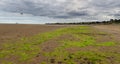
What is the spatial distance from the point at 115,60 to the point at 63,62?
3419mm

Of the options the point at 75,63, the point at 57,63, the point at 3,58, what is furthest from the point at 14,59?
the point at 75,63

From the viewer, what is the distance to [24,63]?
41.2 feet

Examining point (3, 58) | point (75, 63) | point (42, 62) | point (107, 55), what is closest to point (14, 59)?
point (3, 58)

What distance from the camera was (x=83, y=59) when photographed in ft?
44.0

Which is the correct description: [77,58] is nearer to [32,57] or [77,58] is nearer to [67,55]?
[67,55]

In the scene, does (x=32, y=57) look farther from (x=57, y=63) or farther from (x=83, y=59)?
(x=83, y=59)

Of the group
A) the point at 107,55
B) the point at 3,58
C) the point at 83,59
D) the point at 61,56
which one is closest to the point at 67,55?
the point at 61,56

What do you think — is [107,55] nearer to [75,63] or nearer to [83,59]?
[83,59]

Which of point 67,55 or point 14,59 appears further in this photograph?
point 67,55

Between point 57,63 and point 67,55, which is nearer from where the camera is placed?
point 57,63

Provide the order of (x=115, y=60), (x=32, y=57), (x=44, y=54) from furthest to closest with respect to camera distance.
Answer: (x=44, y=54), (x=32, y=57), (x=115, y=60)

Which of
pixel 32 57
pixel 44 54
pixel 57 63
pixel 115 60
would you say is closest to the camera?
pixel 57 63

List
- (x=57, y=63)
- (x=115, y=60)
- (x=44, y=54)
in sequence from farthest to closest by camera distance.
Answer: (x=44, y=54) < (x=115, y=60) < (x=57, y=63)

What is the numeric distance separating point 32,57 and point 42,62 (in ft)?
5.07
